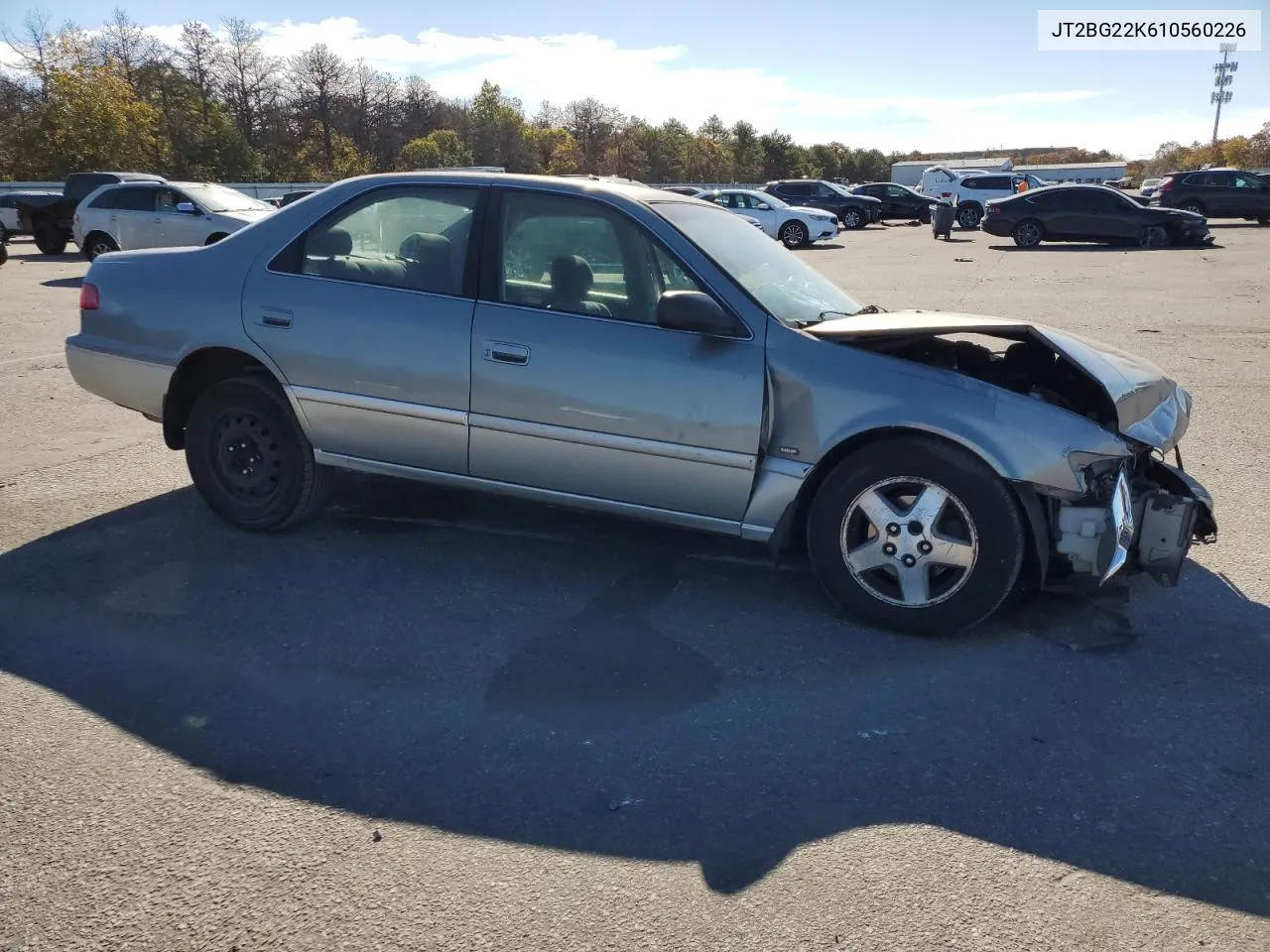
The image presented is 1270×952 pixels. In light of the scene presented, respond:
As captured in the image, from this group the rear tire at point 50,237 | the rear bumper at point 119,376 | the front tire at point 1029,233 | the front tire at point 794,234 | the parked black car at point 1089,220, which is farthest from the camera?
the front tire at point 794,234

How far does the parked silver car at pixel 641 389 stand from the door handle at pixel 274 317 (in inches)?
0.4

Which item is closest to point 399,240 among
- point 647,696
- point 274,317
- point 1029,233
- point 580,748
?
point 274,317

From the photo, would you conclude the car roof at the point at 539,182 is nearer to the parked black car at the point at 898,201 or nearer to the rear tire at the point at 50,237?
the rear tire at the point at 50,237

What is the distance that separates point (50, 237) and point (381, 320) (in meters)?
23.8

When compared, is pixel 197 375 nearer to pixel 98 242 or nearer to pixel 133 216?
pixel 133 216

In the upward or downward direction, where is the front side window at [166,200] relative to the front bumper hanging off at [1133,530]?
upward

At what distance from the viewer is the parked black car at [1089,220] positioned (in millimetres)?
25047

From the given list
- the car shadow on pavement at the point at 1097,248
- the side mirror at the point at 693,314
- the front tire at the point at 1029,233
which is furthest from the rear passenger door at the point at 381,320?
the front tire at the point at 1029,233

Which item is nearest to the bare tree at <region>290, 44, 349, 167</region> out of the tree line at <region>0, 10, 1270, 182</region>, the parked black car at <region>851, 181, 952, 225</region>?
the tree line at <region>0, 10, 1270, 182</region>

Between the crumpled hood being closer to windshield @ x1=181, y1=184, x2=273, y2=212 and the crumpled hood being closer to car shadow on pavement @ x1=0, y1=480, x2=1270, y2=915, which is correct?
car shadow on pavement @ x1=0, y1=480, x2=1270, y2=915

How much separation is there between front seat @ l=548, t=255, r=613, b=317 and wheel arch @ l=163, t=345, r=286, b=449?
1408mm

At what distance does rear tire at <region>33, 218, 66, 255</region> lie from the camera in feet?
77.9

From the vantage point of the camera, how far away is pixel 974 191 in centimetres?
3706

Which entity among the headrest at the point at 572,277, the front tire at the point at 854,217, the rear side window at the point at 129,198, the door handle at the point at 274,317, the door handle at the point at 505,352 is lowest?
the door handle at the point at 505,352
